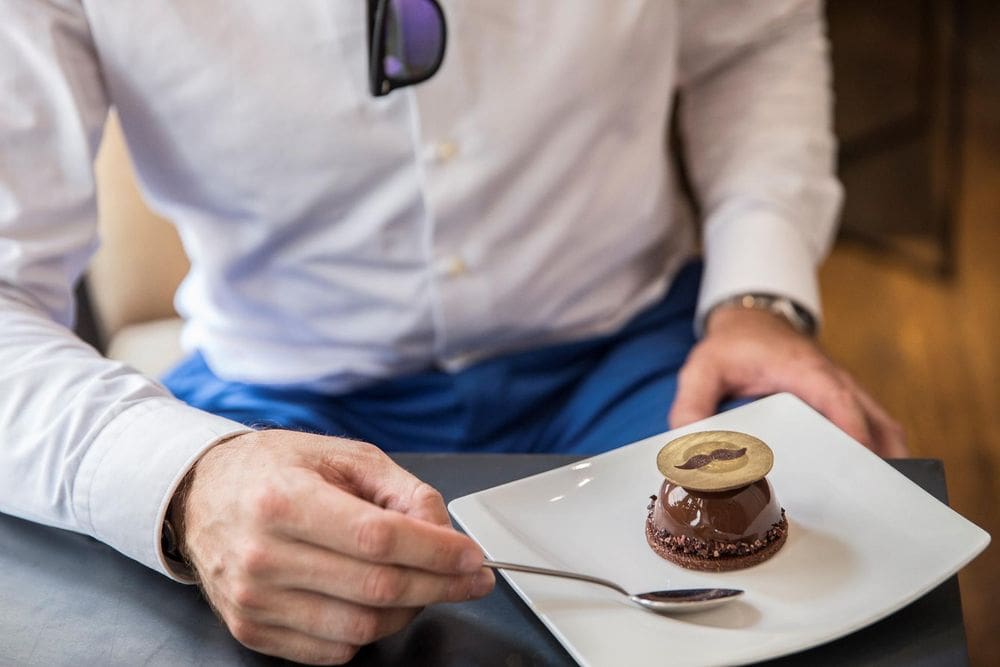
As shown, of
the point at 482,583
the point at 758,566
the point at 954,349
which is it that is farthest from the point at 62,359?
the point at 954,349

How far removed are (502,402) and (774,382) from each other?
0.24 meters

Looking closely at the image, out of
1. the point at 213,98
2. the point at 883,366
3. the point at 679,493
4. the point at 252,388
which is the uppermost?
the point at 213,98

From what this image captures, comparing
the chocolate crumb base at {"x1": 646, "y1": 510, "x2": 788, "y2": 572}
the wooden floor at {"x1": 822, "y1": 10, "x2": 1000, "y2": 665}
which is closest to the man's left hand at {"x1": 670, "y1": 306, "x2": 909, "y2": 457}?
the chocolate crumb base at {"x1": 646, "y1": 510, "x2": 788, "y2": 572}

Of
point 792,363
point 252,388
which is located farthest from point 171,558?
point 792,363

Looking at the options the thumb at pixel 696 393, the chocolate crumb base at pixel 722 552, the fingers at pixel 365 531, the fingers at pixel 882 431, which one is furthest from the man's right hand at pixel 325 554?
the fingers at pixel 882 431

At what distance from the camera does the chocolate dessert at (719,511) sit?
645 millimetres

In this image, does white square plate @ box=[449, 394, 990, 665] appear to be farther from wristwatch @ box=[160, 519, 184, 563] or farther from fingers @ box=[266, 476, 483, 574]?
wristwatch @ box=[160, 519, 184, 563]

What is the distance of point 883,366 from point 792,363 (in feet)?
4.30

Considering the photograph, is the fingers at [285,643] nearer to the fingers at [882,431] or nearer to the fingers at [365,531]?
the fingers at [365,531]

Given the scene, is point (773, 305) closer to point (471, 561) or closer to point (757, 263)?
point (757, 263)

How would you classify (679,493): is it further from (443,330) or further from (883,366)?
(883,366)

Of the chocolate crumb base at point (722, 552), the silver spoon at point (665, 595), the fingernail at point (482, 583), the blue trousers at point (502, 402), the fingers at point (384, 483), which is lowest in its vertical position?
the blue trousers at point (502, 402)

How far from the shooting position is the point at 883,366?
7.00 feet

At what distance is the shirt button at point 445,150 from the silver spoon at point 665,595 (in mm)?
416
